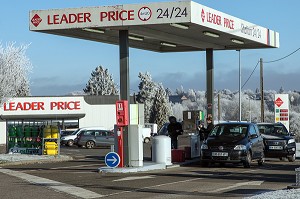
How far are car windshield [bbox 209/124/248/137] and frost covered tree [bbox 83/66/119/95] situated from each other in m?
102

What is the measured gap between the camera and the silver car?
54.7m

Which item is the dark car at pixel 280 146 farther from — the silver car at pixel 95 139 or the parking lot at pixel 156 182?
the silver car at pixel 95 139

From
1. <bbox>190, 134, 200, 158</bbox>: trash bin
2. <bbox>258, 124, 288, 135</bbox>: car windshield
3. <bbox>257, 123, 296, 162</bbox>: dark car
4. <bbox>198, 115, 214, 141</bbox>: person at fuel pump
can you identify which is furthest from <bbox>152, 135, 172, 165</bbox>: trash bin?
<bbox>258, 124, 288, 135</bbox>: car windshield

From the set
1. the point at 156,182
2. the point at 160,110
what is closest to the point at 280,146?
the point at 156,182

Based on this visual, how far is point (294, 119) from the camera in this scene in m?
118

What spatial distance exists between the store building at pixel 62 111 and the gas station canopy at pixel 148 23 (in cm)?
4616

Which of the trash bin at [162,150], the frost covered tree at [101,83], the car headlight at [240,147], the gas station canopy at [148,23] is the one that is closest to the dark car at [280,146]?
the gas station canopy at [148,23]

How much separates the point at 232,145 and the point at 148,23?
5.90 metres

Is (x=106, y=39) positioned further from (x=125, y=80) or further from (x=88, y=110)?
(x=88, y=110)

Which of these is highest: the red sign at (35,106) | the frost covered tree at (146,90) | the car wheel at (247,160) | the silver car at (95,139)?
the frost covered tree at (146,90)

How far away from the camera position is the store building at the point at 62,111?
7775cm

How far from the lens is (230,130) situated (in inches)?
1130

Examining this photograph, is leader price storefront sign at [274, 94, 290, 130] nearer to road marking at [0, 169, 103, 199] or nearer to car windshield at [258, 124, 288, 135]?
car windshield at [258, 124, 288, 135]

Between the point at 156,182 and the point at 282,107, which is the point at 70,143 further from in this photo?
the point at 156,182
